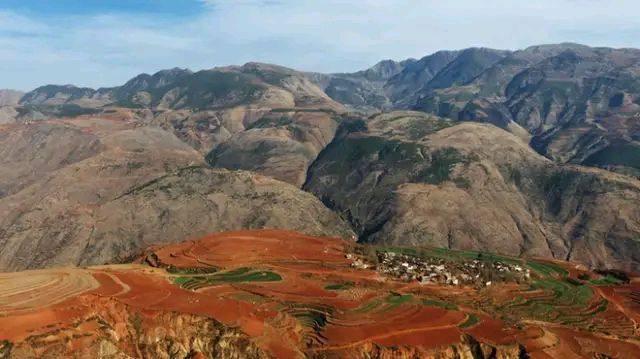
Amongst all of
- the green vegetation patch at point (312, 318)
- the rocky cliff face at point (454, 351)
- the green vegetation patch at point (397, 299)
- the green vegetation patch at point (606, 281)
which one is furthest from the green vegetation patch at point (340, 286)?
the green vegetation patch at point (606, 281)

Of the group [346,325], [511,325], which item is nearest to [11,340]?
[346,325]

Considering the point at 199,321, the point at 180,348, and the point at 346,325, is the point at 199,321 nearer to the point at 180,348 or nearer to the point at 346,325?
the point at 180,348

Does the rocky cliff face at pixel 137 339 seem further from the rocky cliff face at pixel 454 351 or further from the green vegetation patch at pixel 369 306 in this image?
the green vegetation patch at pixel 369 306

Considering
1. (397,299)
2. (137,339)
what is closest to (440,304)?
(397,299)

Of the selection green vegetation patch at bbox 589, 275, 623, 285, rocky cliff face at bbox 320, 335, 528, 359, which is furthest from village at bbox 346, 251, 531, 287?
rocky cliff face at bbox 320, 335, 528, 359

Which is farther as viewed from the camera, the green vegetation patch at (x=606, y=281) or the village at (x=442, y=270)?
the green vegetation patch at (x=606, y=281)
